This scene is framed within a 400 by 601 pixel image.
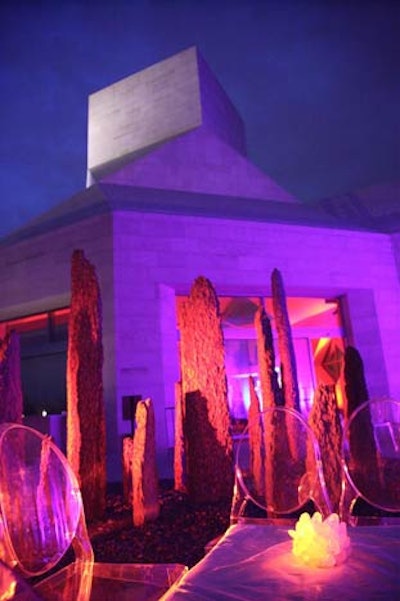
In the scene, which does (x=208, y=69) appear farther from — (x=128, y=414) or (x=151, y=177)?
(x=128, y=414)

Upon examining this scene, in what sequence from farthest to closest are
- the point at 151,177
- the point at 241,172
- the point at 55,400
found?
the point at 241,172, the point at 151,177, the point at 55,400

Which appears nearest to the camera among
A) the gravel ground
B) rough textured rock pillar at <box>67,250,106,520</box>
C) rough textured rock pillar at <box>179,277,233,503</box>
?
the gravel ground

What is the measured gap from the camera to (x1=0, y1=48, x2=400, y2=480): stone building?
36.4ft

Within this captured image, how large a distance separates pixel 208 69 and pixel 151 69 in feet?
8.62

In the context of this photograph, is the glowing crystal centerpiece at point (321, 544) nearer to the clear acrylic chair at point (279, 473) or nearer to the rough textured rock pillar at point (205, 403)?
the clear acrylic chair at point (279, 473)

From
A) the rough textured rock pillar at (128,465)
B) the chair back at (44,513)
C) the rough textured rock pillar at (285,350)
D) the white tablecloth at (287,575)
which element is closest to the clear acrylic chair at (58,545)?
the chair back at (44,513)

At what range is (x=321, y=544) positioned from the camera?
92.7 inches

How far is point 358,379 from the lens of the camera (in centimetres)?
607

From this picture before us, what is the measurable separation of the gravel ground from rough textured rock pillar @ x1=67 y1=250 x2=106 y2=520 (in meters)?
0.45

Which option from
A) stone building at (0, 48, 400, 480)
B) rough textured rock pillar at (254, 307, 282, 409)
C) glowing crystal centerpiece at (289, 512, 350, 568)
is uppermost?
stone building at (0, 48, 400, 480)

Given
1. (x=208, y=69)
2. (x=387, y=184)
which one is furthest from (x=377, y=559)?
(x=208, y=69)

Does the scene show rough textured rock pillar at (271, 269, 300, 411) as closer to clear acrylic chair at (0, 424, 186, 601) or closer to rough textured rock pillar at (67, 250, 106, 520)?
rough textured rock pillar at (67, 250, 106, 520)

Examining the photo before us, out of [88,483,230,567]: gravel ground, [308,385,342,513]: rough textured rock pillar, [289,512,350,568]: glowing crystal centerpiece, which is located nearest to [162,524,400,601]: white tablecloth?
[289,512,350,568]: glowing crystal centerpiece

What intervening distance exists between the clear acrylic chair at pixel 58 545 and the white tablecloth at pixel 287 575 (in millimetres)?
441
